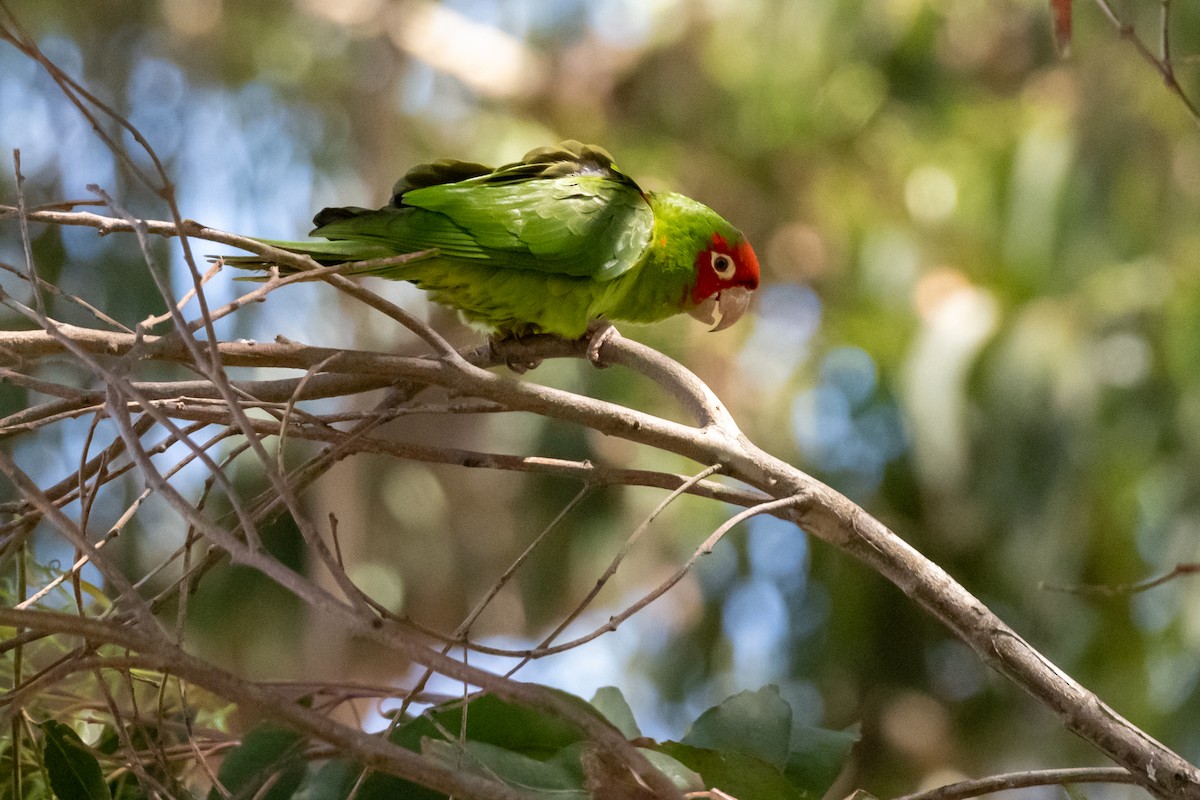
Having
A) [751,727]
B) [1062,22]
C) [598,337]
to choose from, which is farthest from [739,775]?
[1062,22]

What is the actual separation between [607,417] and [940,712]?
23.1ft

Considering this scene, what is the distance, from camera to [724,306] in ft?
9.64

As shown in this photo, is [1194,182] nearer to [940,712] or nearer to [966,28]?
[966,28]

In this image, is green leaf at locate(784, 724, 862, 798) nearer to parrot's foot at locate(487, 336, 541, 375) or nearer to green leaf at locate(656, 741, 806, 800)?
green leaf at locate(656, 741, 806, 800)

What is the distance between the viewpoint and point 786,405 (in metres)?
7.86

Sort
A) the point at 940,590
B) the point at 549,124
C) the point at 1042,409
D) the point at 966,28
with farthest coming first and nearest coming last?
the point at 549,124 → the point at 966,28 → the point at 1042,409 → the point at 940,590

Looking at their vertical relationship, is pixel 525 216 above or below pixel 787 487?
above

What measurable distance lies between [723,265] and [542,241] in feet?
2.11

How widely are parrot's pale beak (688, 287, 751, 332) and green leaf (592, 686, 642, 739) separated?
4.31 ft

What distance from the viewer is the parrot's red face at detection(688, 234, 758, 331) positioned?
9.19 ft

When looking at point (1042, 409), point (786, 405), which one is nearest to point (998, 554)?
point (1042, 409)

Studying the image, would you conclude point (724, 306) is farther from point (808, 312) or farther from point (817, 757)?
point (808, 312)

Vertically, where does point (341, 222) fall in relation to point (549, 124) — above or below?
below

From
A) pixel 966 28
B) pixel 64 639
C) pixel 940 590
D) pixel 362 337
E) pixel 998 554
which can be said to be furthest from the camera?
pixel 966 28
